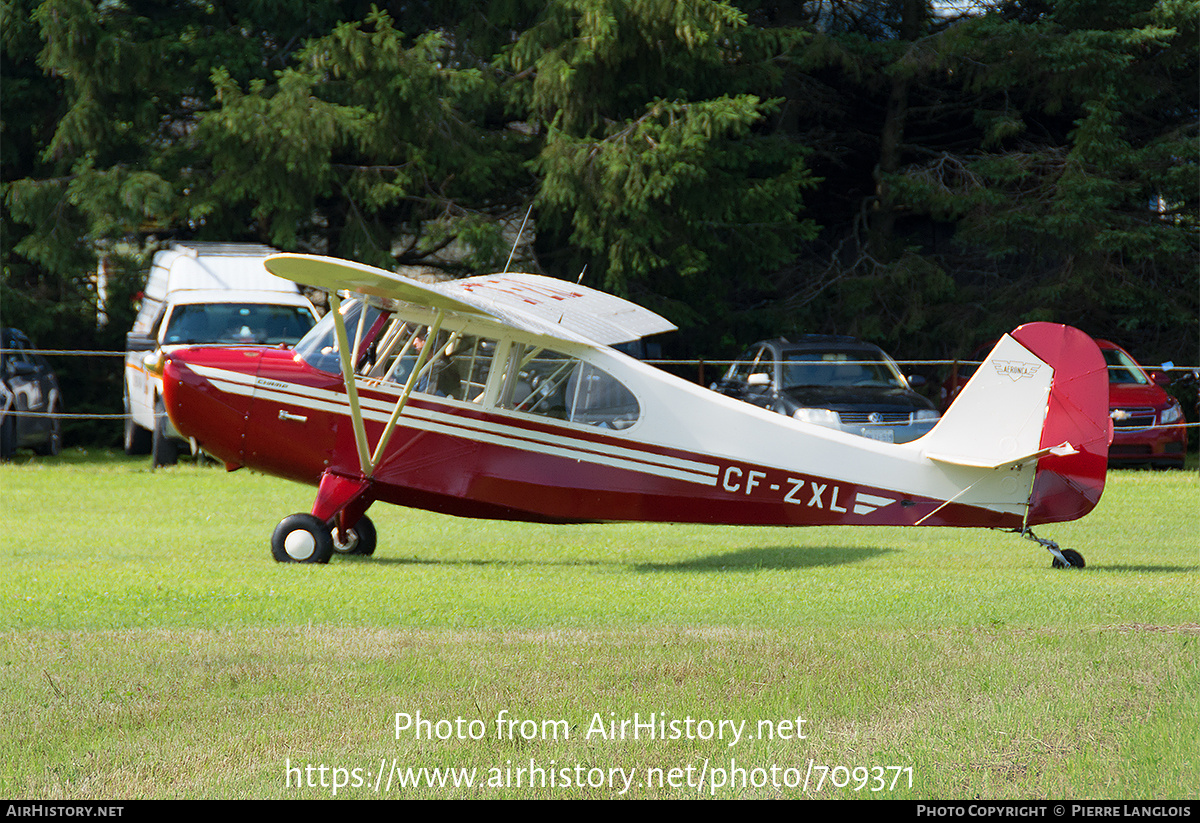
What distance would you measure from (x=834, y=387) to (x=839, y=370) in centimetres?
60

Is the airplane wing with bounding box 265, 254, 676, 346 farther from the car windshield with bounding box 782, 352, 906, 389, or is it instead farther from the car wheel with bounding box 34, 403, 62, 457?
the car wheel with bounding box 34, 403, 62, 457

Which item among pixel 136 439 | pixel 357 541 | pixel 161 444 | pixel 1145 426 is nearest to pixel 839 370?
pixel 1145 426

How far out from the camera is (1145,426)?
1759 centimetres

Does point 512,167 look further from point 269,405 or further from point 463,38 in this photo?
point 269,405

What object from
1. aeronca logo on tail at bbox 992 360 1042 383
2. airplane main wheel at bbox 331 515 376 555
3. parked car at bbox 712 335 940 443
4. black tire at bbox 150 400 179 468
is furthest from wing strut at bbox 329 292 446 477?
parked car at bbox 712 335 940 443

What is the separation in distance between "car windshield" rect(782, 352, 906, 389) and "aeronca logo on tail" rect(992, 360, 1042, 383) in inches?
326

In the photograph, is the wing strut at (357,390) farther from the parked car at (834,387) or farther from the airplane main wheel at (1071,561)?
the parked car at (834,387)

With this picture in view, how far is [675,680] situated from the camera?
5590 millimetres

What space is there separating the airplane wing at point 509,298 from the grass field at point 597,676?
1.91 m

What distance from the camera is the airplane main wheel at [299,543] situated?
9.53 metres

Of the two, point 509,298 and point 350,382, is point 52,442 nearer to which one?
point 350,382

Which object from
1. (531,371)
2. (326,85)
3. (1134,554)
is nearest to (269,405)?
(531,371)

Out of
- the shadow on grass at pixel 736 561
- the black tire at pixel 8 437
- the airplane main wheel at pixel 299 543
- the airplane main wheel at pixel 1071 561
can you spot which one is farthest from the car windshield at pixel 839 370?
the black tire at pixel 8 437

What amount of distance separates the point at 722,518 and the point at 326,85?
42.3 ft
